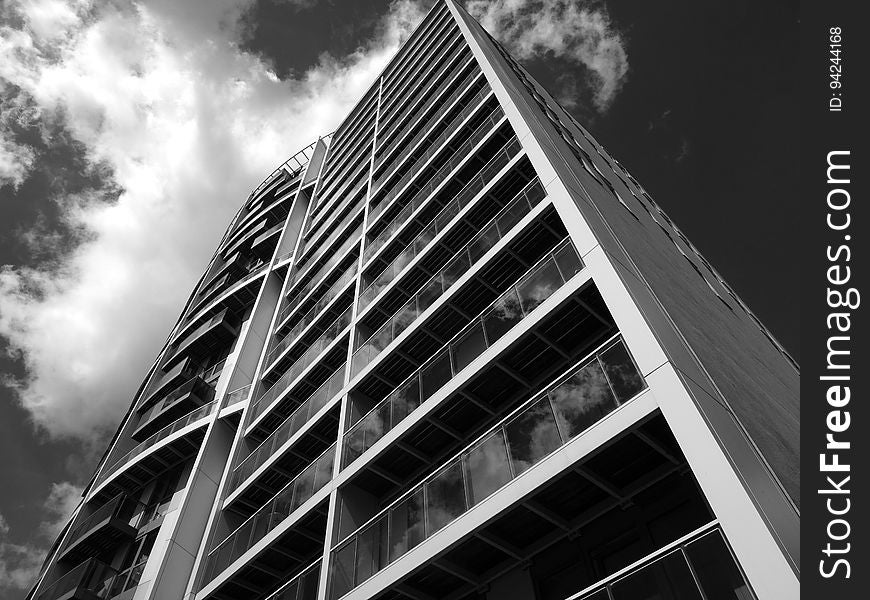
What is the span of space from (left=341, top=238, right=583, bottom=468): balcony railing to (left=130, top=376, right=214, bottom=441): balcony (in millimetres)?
14604

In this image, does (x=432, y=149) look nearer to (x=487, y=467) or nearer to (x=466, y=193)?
(x=466, y=193)

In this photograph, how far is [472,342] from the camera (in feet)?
41.4

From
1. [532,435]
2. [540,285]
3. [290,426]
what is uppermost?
[290,426]

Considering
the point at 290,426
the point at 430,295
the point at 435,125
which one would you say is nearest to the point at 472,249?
the point at 430,295

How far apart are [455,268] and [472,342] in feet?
10.4

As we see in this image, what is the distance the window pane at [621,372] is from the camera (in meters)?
8.27

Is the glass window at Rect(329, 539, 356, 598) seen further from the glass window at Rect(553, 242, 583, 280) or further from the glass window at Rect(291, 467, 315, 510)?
the glass window at Rect(553, 242, 583, 280)

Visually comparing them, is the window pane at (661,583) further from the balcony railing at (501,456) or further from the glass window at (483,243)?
the glass window at (483,243)

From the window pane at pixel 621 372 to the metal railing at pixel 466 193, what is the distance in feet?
30.7

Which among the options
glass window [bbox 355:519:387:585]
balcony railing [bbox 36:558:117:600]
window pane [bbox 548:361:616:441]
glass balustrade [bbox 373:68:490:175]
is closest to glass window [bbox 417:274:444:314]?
glass window [bbox 355:519:387:585]

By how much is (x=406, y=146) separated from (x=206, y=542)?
64.6ft

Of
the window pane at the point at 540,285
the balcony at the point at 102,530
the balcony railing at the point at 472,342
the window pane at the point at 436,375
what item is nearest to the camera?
the window pane at the point at 540,285

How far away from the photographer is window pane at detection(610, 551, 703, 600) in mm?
6262

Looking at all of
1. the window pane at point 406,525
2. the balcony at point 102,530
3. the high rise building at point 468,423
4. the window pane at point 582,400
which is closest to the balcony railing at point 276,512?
the high rise building at point 468,423
